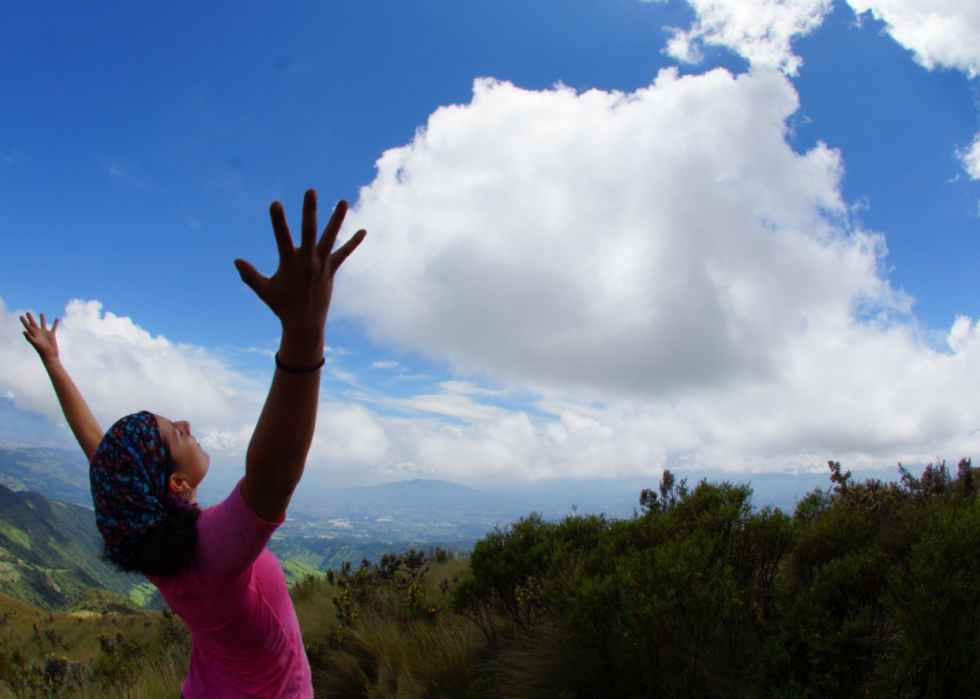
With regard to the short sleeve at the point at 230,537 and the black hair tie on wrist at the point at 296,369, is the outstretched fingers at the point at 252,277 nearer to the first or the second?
the black hair tie on wrist at the point at 296,369

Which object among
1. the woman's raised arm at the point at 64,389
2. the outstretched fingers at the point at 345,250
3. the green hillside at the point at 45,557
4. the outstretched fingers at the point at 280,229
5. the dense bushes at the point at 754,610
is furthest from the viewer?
the green hillside at the point at 45,557

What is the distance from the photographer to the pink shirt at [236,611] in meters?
1.48

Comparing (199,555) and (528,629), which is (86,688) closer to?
(528,629)

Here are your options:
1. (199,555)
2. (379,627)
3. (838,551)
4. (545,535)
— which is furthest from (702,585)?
(379,627)

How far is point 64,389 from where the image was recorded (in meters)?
3.05

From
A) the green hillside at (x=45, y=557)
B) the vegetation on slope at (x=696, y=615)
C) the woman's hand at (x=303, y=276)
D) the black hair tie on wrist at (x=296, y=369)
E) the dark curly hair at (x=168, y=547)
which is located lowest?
the green hillside at (x=45, y=557)

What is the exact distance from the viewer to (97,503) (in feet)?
5.38

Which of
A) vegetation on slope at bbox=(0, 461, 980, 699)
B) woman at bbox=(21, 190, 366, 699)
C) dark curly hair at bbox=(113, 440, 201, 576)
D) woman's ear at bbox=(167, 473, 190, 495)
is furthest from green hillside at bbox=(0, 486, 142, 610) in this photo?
dark curly hair at bbox=(113, 440, 201, 576)

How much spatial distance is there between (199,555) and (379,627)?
6504 millimetres

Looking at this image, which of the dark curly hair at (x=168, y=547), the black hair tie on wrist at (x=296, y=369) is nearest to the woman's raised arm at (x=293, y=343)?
the black hair tie on wrist at (x=296, y=369)

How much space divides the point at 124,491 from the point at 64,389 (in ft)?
6.42

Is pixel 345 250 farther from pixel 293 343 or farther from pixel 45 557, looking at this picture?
pixel 45 557

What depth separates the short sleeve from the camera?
4.60ft

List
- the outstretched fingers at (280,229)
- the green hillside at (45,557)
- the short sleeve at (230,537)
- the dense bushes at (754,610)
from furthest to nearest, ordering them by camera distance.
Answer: the green hillside at (45,557) → the dense bushes at (754,610) → the short sleeve at (230,537) → the outstretched fingers at (280,229)
